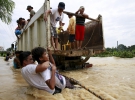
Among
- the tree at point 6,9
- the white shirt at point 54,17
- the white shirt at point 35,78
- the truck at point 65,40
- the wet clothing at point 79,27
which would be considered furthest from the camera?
the tree at point 6,9

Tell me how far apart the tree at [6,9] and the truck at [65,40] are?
2.66 metres

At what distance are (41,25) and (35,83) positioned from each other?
278cm

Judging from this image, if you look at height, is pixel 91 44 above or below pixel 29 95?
above

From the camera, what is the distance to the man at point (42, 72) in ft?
7.24

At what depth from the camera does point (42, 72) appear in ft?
7.38

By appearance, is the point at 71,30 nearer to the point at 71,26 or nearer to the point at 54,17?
the point at 71,26

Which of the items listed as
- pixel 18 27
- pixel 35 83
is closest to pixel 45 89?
pixel 35 83

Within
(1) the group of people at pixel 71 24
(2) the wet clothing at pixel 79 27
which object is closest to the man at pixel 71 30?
(1) the group of people at pixel 71 24

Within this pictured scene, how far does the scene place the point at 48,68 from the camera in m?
2.30

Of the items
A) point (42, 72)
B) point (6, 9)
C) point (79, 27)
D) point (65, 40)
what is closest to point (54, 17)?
point (79, 27)

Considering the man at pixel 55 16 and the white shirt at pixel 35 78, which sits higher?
the man at pixel 55 16

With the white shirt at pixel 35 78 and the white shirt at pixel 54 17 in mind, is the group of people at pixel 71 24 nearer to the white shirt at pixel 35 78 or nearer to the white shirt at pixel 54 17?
the white shirt at pixel 54 17

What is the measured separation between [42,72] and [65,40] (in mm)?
5023

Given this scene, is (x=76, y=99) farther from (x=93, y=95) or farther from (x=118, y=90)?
(x=118, y=90)
